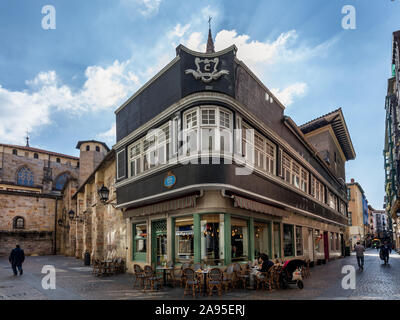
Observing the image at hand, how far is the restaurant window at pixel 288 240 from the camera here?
18.8m

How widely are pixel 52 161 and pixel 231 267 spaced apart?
6090 centimetres

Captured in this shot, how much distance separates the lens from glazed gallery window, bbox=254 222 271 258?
15414 millimetres

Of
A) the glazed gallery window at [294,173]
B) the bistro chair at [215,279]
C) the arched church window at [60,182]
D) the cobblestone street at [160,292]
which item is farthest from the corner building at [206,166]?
the arched church window at [60,182]

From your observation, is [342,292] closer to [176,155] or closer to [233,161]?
[233,161]

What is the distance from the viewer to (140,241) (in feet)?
55.9

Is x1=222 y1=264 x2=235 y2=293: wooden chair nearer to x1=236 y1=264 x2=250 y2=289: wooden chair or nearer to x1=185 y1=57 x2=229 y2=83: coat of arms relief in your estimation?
x1=236 y1=264 x2=250 y2=289: wooden chair

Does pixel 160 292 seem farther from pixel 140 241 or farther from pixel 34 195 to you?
pixel 34 195

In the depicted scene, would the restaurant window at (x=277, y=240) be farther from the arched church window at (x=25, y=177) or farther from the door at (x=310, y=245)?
the arched church window at (x=25, y=177)

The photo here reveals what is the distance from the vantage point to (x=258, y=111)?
623 inches

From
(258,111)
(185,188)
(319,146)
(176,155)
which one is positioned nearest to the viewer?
(185,188)

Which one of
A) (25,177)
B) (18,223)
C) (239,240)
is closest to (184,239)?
(239,240)

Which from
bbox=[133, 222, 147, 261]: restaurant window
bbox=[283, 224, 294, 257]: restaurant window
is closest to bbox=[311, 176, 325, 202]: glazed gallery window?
bbox=[283, 224, 294, 257]: restaurant window

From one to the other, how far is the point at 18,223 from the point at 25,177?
22008 mm

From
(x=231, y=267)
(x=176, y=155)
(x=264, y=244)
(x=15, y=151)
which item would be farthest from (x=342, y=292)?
(x=15, y=151)
